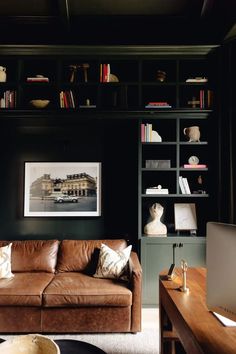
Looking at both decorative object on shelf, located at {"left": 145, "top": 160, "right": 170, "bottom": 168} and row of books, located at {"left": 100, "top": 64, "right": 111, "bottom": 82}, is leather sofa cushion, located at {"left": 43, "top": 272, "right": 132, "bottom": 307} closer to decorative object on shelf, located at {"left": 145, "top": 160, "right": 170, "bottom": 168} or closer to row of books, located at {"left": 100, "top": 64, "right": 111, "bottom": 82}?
decorative object on shelf, located at {"left": 145, "top": 160, "right": 170, "bottom": 168}

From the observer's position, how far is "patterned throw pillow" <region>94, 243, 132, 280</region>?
313 cm

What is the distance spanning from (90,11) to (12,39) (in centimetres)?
113

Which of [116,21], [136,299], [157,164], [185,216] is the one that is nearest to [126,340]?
[136,299]

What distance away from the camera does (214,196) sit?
3.73 metres

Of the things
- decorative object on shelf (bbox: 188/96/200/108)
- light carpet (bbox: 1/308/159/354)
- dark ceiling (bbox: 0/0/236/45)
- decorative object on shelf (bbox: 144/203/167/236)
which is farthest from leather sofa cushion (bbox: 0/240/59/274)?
dark ceiling (bbox: 0/0/236/45)

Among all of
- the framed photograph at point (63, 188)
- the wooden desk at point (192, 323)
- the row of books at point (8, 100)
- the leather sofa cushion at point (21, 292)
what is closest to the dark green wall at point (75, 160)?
the framed photograph at point (63, 188)

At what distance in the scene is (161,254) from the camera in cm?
356

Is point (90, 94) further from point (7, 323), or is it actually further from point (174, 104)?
point (7, 323)

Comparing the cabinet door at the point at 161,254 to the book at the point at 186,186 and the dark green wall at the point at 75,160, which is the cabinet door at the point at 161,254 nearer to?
the dark green wall at the point at 75,160

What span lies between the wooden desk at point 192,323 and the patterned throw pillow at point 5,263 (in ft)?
5.56

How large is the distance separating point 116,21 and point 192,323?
3555 mm

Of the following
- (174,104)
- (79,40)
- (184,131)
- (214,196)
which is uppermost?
(79,40)

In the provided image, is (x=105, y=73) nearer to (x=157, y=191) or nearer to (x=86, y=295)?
(x=157, y=191)

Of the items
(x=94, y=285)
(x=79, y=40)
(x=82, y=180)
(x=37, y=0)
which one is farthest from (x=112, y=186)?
(x=37, y=0)
